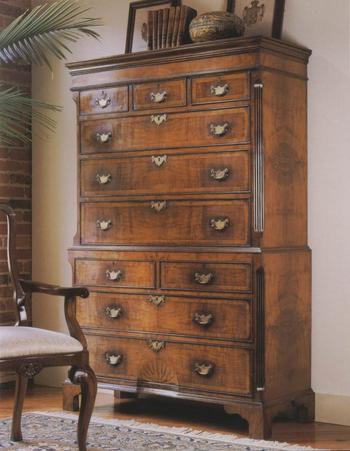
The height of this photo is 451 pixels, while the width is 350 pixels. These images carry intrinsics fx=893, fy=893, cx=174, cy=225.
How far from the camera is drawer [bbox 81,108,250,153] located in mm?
4188

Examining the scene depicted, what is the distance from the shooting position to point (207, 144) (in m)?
4.26

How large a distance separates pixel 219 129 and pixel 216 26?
520 mm

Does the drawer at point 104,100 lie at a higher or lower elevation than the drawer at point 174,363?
higher

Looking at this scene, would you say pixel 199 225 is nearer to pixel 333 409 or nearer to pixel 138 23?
pixel 333 409

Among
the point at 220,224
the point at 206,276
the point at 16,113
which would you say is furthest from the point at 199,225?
the point at 16,113

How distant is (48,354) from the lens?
12.0 feet

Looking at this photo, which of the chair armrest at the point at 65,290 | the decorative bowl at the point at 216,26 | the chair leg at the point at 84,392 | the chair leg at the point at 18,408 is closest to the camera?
the chair leg at the point at 84,392

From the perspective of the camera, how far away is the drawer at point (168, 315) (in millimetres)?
4160

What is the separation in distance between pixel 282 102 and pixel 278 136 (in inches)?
6.9

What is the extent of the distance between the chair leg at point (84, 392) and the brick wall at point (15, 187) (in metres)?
1.72

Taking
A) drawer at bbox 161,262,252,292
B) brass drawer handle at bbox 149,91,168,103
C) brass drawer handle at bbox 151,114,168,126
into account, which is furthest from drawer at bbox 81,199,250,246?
brass drawer handle at bbox 149,91,168,103

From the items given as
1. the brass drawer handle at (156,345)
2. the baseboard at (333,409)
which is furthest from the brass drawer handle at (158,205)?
the baseboard at (333,409)

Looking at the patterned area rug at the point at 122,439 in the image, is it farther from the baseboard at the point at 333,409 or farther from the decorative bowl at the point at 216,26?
the decorative bowl at the point at 216,26

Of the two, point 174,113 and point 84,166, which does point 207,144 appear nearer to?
point 174,113
